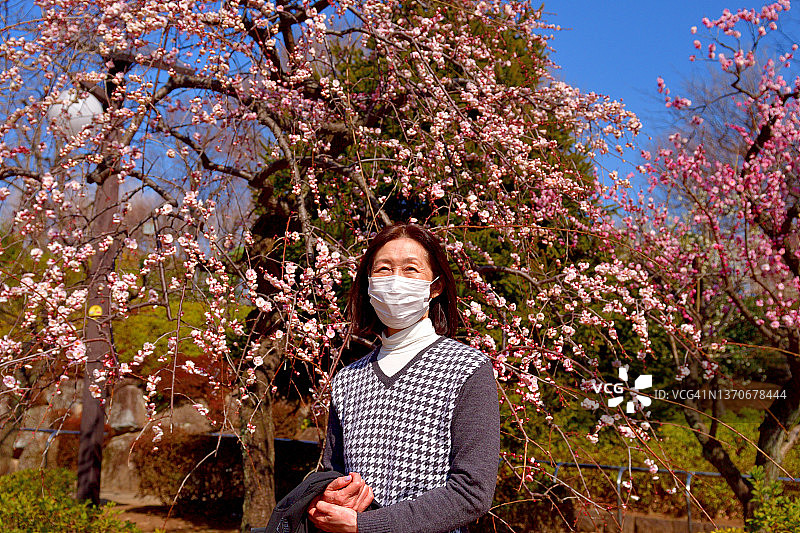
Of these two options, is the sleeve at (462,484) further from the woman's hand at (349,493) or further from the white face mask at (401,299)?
the white face mask at (401,299)

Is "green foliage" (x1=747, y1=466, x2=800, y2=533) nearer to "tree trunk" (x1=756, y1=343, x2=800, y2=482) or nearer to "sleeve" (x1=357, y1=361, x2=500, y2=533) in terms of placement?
"tree trunk" (x1=756, y1=343, x2=800, y2=482)

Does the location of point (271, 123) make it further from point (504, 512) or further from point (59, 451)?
point (59, 451)

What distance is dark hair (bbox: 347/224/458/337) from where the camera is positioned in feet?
5.74

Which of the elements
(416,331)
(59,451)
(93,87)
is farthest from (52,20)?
(59,451)

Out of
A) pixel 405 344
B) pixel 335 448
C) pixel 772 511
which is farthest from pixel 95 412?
pixel 772 511

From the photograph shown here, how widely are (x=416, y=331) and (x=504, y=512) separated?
3960 millimetres

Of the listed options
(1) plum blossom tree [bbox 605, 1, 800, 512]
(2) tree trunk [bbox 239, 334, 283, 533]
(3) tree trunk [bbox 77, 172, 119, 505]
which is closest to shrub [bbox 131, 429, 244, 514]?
(3) tree trunk [bbox 77, 172, 119, 505]

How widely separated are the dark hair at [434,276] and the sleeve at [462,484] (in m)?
0.33

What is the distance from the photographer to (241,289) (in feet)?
11.6

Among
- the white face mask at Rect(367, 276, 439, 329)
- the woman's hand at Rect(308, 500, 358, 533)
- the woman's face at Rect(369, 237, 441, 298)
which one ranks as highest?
the woman's face at Rect(369, 237, 441, 298)

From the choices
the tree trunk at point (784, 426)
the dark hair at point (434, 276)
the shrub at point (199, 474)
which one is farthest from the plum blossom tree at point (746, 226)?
the shrub at point (199, 474)

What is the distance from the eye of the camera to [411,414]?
154 cm

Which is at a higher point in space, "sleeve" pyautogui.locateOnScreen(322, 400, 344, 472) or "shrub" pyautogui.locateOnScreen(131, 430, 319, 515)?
"sleeve" pyautogui.locateOnScreen(322, 400, 344, 472)

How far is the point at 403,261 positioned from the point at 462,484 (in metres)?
0.60
